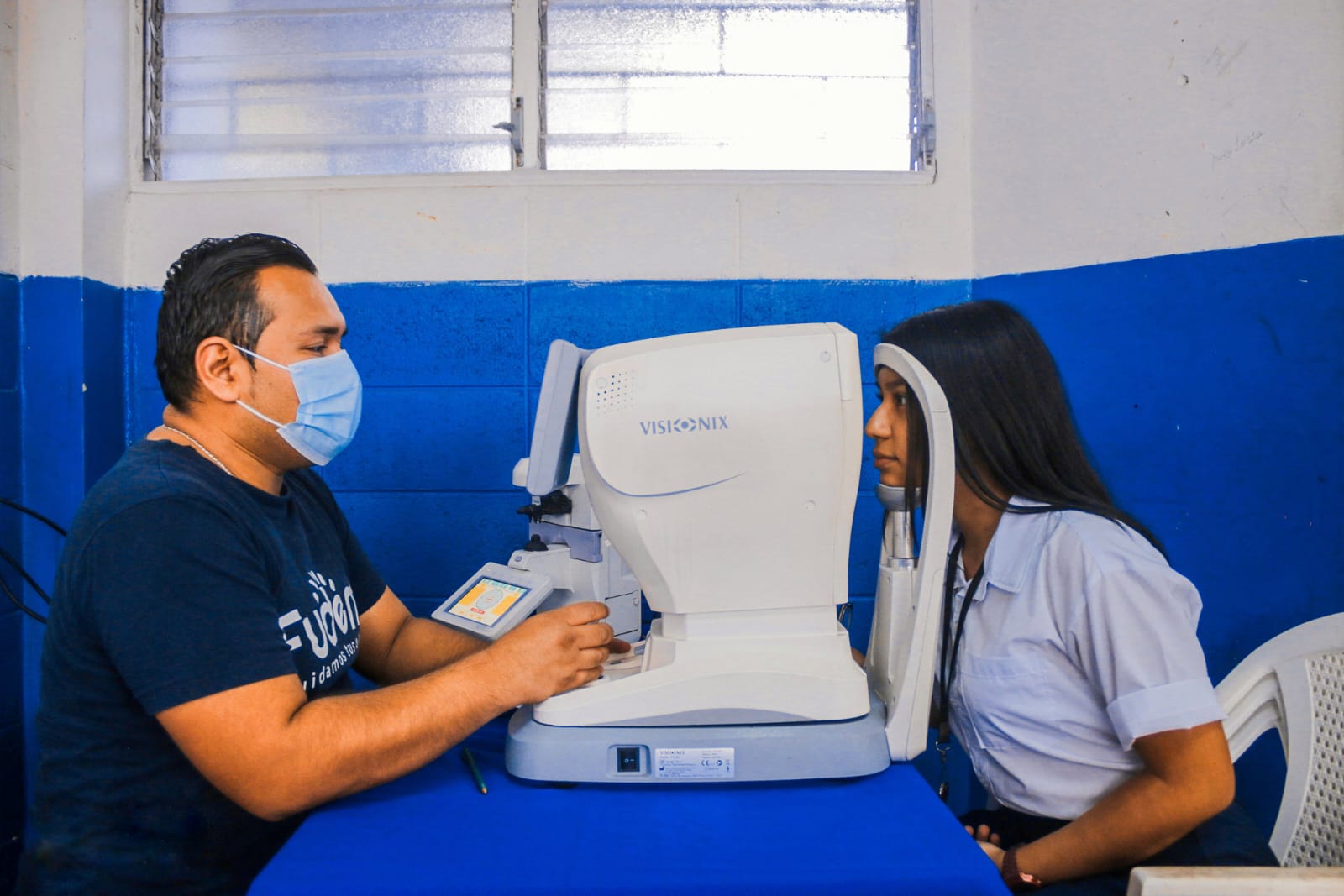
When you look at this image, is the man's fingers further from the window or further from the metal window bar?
the metal window bar

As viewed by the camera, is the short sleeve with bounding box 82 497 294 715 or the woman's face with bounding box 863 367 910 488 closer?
the short sleeve with bounding box 82 497 294 715

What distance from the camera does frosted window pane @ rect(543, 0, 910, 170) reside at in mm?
2092

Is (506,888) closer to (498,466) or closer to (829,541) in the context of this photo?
(829,541)

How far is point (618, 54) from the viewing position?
211 centimetres

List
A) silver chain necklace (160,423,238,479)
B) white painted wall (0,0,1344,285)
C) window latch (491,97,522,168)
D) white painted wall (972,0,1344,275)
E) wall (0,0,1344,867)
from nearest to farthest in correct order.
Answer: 1. silver chain necklace (160,423,238,479)
2. white painted wall (972,0,1344,275)
3. wall (0,0,1344,867)
4. white painted wall (0,0,1344,285)
5. window latch (491,97,522,168)

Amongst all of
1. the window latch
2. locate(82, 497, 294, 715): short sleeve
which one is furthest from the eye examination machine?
the window latch

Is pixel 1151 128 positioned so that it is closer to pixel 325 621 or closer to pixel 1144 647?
pixel 1144 647

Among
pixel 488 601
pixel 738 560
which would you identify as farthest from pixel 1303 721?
pixel 488 601

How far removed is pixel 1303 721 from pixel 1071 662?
456 mm

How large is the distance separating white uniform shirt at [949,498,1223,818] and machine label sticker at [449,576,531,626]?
717 millimetres

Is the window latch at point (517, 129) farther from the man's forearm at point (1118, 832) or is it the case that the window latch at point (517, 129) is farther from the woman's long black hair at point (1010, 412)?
the man's forearm at point (1118, 832)

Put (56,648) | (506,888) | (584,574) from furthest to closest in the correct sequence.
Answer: (584,574), (56,648), (506,888)

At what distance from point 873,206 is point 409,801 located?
165 centimetres

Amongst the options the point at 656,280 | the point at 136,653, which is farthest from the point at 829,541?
the point at 656,280
